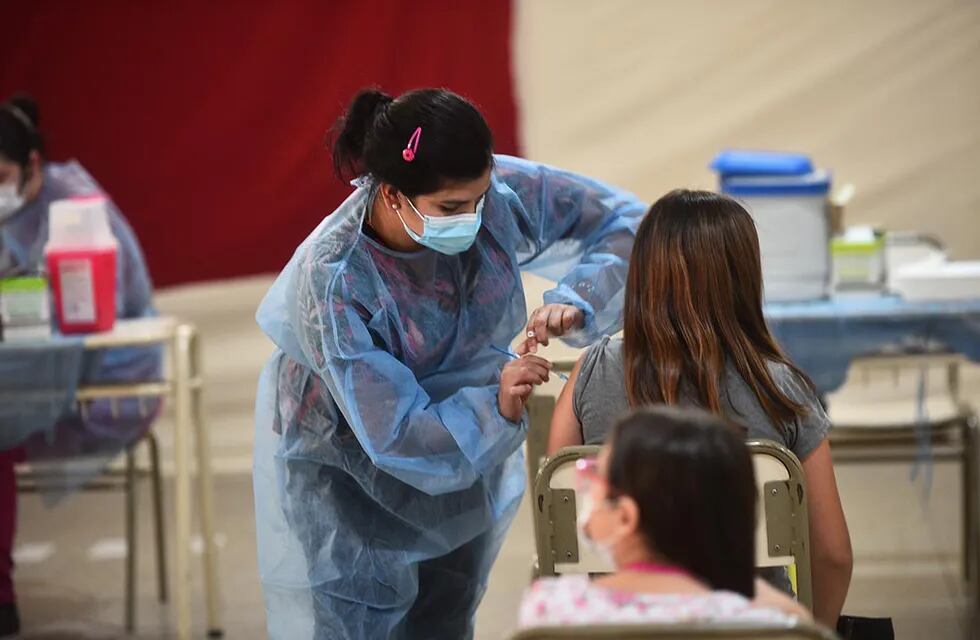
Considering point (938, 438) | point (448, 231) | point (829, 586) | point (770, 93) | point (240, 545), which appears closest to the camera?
point (829, 586)

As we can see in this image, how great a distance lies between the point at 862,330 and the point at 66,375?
1773 mm

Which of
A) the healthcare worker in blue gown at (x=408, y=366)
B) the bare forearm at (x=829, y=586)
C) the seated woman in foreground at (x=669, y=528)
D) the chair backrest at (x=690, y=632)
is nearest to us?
the chair backrest at (x=690, y=632)

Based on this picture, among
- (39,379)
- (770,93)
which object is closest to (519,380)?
(39,379)

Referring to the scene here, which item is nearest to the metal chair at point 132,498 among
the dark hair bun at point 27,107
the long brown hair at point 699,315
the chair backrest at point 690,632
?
the dark hair bun at point 27,107

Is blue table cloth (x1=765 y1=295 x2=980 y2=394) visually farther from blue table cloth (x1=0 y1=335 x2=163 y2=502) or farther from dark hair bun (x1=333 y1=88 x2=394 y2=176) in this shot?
blue table cloth (x1=0 y1=335 x2=163 y2=502)

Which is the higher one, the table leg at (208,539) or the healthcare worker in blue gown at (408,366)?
the healthcare worker in blue gown at (408,366)

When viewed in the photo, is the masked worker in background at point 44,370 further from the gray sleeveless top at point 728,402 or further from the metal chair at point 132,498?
the gray sleeveless top at point 728,402

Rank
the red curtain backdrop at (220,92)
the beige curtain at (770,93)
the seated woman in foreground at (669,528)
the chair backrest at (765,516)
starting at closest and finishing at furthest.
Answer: the seated woman in foreground at (669,528) → the chair backrest at (765,516) → the beige curtain at (770,93) → the red curtain backdrop at (220,92)

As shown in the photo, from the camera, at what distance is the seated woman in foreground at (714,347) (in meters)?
1.63

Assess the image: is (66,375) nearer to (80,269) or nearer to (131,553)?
(80,269)

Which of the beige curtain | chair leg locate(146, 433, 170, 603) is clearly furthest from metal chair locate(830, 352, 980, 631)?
chair leg locate(146, 433, 170, 603)

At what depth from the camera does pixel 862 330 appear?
2.93 meters

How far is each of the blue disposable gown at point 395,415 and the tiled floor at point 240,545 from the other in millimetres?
807

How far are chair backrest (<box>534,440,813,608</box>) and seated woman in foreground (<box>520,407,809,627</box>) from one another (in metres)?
0.30
